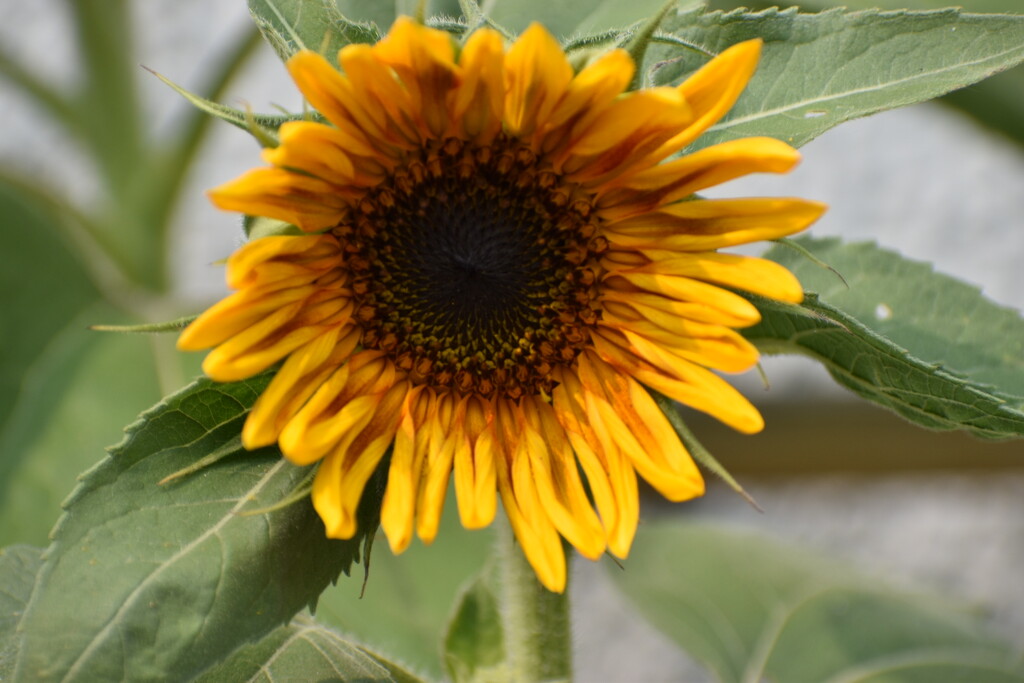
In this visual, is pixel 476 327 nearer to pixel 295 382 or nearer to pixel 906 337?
pixel 295 382

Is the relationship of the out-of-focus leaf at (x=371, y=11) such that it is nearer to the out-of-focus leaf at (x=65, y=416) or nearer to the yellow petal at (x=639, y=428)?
the yellow petal at (x=639, y=428)

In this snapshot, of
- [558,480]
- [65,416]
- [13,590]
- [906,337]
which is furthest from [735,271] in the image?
[65,416]

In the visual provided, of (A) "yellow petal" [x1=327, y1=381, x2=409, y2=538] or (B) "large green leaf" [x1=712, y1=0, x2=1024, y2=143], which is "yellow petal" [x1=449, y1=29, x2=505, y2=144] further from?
(B) "large green leaf" [x1=712, y1=0, x2=1024, y2=143]

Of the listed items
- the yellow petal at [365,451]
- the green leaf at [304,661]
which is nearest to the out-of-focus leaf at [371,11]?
the yellow petal at [365,451]

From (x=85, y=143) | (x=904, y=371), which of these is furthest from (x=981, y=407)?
(x=85, y=143)

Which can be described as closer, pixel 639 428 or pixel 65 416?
pixel 639 428

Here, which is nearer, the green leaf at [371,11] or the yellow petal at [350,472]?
the yellow petal at [350,472]

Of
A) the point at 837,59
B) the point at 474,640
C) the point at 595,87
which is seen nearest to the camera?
the point at 595,87
